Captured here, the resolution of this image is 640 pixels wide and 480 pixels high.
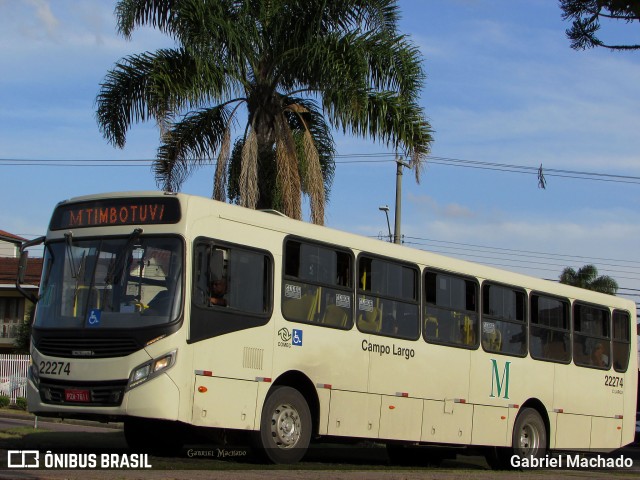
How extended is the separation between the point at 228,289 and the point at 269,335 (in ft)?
2.94

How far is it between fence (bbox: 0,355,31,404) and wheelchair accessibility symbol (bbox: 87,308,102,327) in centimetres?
2764

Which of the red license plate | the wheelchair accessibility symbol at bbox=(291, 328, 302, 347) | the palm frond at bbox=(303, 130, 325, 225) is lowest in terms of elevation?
the red license plate

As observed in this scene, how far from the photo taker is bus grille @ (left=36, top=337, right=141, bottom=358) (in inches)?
470

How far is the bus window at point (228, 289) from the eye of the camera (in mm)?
12297

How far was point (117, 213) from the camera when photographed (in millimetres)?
12938

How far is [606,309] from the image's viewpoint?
66.7 feet

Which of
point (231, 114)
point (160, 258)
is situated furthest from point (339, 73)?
point (160, 258)

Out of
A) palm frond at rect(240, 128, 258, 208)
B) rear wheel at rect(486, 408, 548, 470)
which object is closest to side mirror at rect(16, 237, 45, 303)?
palm frond at rect(240, 128, 258, 208)

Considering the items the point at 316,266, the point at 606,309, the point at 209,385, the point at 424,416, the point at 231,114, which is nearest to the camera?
the point at 209,385

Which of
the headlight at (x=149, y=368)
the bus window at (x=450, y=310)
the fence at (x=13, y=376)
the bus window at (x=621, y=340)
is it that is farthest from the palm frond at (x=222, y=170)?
the fence at (x=13, y=376)

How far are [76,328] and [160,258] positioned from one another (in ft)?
4.37

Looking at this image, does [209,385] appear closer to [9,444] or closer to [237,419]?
[237,419]

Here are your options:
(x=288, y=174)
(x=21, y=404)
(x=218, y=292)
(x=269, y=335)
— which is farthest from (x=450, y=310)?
(x=21, y=404)

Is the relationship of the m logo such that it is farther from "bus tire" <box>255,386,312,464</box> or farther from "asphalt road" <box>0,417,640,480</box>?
"bus tire" <box>255,386,312,464</box>
